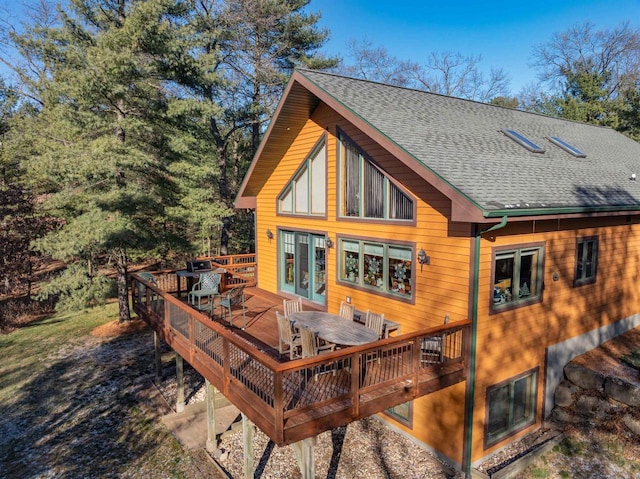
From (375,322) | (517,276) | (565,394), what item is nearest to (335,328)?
(375,322)

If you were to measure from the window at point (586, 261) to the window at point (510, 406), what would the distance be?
7.68 ft

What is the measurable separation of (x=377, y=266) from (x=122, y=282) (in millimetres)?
11892

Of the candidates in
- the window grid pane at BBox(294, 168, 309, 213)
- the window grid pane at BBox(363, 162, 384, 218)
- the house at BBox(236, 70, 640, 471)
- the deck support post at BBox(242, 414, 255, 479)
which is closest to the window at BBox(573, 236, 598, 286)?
the house at BBox(236, 70, 640, 471)

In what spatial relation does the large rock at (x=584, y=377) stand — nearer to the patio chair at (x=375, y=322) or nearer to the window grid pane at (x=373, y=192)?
the patio chair at (x=375, y=322)

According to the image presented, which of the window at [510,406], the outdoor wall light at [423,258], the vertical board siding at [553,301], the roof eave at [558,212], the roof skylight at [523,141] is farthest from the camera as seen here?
the roof skylight at [523,141]

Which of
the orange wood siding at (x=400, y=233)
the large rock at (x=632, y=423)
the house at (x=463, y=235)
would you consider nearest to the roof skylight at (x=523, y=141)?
the house at (x=463, y=235)

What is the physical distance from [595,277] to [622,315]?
7.55ft

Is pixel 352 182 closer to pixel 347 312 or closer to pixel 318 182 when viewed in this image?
pixel 318 182

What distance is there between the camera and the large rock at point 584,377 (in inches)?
334

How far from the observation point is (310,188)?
1083cm

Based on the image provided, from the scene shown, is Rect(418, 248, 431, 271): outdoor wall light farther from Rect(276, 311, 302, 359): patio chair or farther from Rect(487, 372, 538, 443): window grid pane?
Rect(276, 311, 302, 359): patio chair

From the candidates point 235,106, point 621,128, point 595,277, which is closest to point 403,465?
point 595,277

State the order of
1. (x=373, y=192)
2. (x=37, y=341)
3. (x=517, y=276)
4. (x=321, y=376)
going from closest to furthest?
(x=321, y=376), (x=517, y=276), (x=373, y=192), (x=37, y=341)

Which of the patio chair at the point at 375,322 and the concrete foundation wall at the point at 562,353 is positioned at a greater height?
the patio chair at the point at 375,322
